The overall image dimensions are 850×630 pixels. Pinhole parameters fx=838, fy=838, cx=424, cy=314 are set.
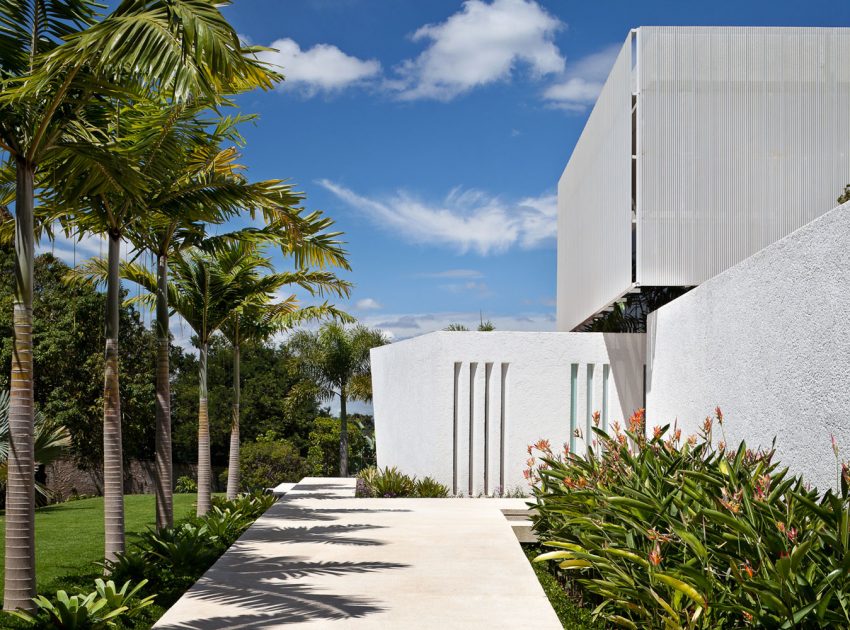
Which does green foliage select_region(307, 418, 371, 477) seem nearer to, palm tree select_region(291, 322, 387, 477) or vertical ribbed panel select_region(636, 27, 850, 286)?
palm tree select_region(291, 322, 387, 477)

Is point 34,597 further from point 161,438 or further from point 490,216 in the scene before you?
point 490,216

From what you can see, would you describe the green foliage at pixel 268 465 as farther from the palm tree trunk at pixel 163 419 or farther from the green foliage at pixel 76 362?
the palm tree trunk at pixel 163 419

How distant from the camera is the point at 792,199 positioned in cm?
1266

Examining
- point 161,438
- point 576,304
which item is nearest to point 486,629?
point 161,438

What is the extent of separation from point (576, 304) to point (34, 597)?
14648 mm

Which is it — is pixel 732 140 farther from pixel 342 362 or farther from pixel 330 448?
pixel 330 448

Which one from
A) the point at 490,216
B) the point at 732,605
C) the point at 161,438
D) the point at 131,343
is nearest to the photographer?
the point at 732,605

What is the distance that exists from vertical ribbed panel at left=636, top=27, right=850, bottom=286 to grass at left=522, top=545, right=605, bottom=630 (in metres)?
5.43

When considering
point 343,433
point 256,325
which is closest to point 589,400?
point 256,325

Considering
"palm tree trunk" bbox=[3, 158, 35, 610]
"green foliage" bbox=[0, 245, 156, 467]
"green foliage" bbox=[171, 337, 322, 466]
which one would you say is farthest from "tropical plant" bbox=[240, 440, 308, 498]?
"palm tree trunk" bbox=[3, 158, 35, 610]

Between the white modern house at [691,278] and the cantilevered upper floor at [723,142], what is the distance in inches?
0.8

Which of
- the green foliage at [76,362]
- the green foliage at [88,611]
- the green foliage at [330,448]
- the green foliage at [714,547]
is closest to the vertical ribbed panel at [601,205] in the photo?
the green foliage at [714,547]

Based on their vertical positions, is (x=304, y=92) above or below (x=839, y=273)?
above

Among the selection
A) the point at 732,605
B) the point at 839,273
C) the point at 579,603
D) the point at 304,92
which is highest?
the point at 304,92
